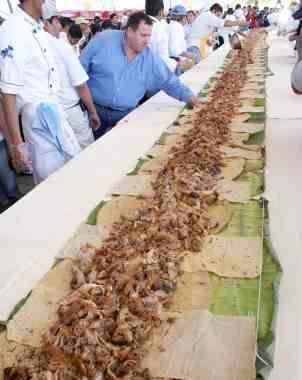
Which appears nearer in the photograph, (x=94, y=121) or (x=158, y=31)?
(x=94, y=121)

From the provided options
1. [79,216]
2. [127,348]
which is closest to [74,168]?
[79,216]

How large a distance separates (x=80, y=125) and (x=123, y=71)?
45 cm

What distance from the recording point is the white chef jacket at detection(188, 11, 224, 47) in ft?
19.4

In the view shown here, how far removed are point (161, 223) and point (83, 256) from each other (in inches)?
11.0

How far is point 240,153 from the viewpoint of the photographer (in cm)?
195

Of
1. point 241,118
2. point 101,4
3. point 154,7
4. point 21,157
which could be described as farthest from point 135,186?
point 101,4

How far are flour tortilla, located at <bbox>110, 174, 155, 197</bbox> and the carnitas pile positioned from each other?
39 mm

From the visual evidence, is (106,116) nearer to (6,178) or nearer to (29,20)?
(6,178)

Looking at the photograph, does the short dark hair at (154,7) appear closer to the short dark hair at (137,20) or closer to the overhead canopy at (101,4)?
the short dark hair at (137,20)

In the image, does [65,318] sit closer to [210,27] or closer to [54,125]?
[54,125]

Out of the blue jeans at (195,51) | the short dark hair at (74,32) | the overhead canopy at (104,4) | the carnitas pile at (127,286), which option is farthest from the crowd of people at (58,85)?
the overhead canopy at (104,4)

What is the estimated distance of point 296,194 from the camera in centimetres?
153

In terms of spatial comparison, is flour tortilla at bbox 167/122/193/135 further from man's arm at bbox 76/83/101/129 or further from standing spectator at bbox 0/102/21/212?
standing spectator at bbox 0/102/21/212

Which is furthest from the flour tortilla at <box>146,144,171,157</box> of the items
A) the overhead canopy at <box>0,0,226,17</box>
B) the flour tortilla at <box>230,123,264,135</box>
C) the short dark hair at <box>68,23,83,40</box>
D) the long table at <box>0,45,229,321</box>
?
the overhead canopy at <box>0,0,226,17</box>
